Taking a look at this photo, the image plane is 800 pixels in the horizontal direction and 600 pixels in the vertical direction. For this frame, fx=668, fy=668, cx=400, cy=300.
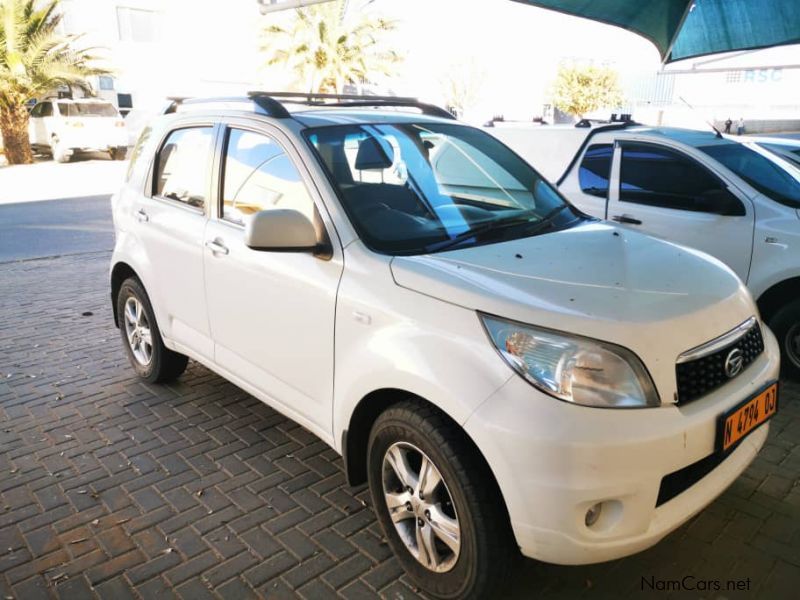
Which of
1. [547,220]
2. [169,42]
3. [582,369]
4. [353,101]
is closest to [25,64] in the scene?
[169,42]

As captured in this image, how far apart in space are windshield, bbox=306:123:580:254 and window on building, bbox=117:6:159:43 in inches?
1294

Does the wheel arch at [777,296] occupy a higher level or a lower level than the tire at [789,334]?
higher

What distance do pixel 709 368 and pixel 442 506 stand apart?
108 cm

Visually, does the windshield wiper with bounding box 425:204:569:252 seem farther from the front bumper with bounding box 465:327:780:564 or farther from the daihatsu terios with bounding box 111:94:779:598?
the front bumper with bounding box 465:327:780:564

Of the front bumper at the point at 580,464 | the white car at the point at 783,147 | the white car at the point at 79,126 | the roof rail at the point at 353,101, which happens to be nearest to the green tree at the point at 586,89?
the white car at the point at 79,126

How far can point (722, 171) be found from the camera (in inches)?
195

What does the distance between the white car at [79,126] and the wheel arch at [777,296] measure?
2317cm

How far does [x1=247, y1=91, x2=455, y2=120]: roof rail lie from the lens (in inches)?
152

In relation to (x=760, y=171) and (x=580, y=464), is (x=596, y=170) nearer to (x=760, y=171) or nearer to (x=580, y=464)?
(x=760, y=171)

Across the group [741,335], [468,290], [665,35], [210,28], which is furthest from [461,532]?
[210,28]

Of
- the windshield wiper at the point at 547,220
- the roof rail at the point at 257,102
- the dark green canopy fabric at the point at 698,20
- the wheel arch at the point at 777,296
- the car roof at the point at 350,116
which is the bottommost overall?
the wheel arch at the point at 777,296

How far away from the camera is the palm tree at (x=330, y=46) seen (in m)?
26.8

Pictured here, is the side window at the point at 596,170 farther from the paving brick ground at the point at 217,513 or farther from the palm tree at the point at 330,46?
the palm tree at the point at 330,46

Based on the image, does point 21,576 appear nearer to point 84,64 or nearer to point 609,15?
point 609,15
